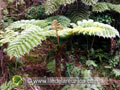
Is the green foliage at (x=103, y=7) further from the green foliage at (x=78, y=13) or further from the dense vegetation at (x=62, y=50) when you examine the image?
the green foliage at (x=78, y=13)

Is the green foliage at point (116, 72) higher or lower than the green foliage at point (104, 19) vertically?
lower

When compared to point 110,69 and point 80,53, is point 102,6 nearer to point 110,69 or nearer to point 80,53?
point 80,53

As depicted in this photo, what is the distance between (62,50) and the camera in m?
2.21

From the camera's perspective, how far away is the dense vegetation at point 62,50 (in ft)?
4.43

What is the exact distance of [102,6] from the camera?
8.03 feet

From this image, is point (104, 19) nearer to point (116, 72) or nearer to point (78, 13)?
point (78, 13)

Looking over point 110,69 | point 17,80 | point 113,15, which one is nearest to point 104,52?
point 110,69

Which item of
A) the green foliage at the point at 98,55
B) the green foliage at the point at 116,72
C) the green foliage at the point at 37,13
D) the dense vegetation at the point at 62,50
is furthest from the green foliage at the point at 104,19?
the green foliage at the point at 37,13

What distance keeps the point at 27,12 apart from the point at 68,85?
2.60m

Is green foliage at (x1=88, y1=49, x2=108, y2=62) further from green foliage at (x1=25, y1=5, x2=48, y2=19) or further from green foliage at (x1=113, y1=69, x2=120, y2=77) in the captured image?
green foliage at (x1=25, y1=5, x2=48, y2=19)

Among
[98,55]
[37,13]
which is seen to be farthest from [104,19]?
[37,13]

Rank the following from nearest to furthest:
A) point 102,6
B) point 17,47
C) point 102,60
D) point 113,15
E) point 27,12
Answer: point 17,47 → point 102,60 → point 102,6 → point 113,15 → point 27,12

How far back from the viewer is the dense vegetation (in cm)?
135

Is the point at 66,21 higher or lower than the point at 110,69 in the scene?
higher
